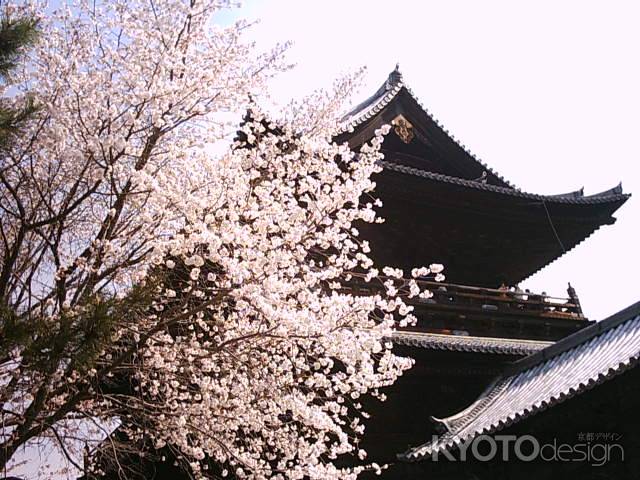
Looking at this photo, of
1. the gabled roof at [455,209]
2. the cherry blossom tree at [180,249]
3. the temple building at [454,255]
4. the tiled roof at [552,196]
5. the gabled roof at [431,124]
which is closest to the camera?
the cherry blossom tree at [180,249]

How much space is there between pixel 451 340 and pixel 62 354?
20.6 ft

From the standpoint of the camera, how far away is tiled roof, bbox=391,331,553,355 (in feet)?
26.0

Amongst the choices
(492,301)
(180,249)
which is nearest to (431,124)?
(492,301)

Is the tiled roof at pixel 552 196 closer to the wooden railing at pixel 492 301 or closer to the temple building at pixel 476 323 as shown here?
the temple building at pixel 476 323

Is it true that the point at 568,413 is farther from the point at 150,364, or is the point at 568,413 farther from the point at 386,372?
the point at 150,364

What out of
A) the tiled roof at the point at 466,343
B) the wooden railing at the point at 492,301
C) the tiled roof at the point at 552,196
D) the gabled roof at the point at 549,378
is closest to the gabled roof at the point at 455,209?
the tiled roof at the point at 552,196

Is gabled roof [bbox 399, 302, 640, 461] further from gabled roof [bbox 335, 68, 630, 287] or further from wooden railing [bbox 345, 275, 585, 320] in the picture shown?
gabled roof [bbox 335, 68, 630, 287]

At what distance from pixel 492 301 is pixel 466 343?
1.66 metres

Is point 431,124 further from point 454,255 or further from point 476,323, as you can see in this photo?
point 476,323

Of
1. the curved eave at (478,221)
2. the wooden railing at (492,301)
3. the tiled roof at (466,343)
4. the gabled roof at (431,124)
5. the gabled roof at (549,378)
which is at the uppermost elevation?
the gabled roof at (431,124)

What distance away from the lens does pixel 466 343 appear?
8.40 m

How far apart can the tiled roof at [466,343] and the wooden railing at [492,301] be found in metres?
0.52

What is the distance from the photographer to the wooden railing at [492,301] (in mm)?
9141

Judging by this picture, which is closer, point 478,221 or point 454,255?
point 478,221
